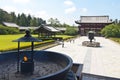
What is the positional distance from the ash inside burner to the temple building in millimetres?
57366

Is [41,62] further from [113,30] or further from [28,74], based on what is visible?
[113,30]

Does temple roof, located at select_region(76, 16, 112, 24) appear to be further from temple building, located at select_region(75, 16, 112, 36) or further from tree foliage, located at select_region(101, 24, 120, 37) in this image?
tree foliage, located at select_region(101, 24, 120, 37)

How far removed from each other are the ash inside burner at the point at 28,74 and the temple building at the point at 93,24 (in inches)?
2258

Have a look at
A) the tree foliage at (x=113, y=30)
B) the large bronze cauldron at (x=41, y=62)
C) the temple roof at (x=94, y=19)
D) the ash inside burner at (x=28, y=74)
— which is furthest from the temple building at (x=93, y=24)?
the ash inside burner at (x=28, y=74)

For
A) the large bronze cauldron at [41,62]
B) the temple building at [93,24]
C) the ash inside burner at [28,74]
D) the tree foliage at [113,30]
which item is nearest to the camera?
the ash inside burner at [28,74]

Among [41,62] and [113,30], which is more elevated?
[113,30]

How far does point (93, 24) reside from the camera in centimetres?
6450

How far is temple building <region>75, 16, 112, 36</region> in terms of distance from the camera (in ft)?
206

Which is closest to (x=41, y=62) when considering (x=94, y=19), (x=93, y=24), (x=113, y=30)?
(x=113, y=30)

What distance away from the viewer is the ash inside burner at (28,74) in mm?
5605

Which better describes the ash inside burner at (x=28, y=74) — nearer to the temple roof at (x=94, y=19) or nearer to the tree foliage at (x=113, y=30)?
the tree foliage at (x=113, y=30)

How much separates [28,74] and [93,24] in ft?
201

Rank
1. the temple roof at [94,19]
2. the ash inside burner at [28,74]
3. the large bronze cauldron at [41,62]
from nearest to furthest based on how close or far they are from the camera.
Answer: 1. the ash inside burner at [28,74]
2. the large bronze cauldron at [41,62]
3. the temple roof at [94,19]

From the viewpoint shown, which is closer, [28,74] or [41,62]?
[28,74]
